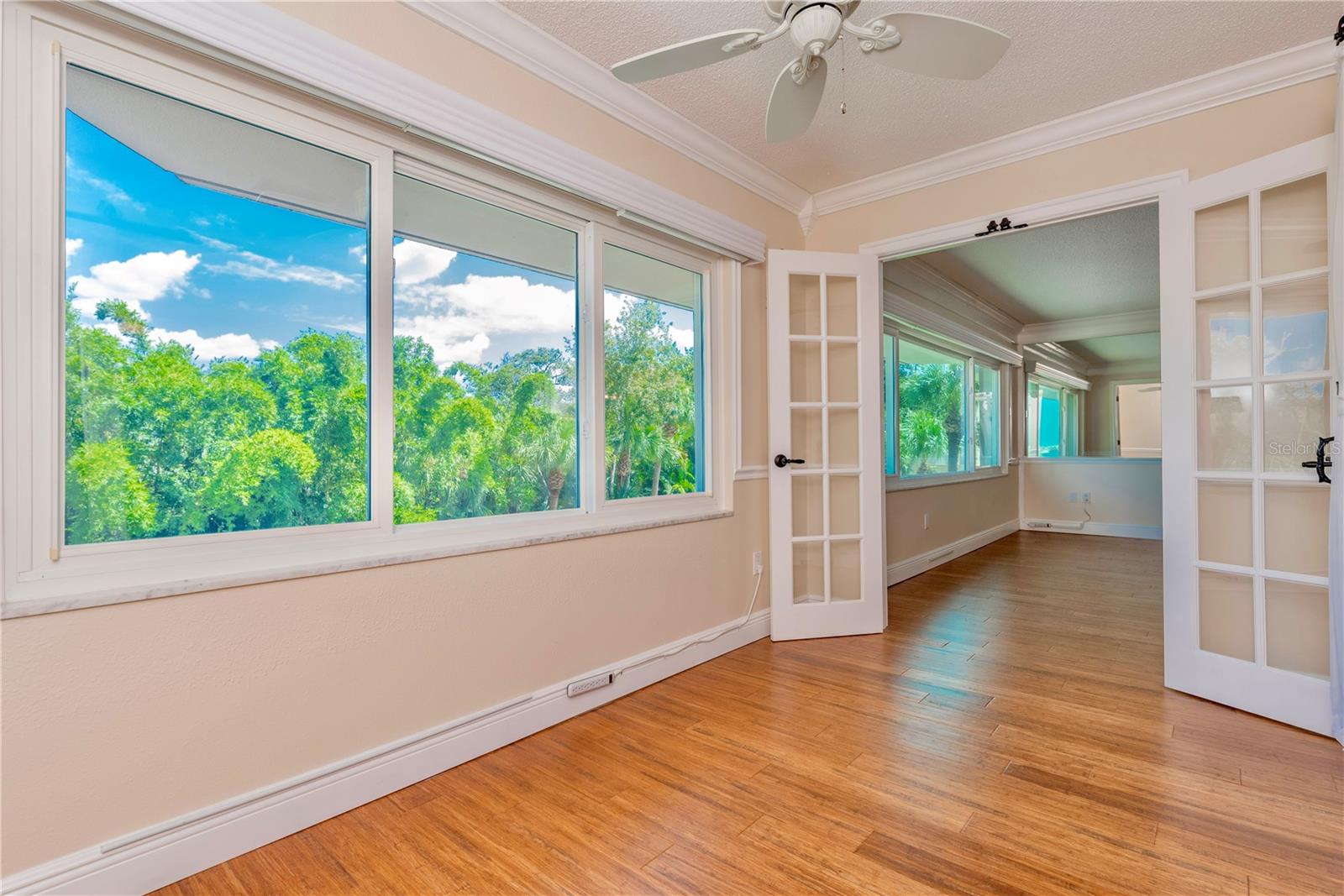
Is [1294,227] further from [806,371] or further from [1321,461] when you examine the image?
[806,371]

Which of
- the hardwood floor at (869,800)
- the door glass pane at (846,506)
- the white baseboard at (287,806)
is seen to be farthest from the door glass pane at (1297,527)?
the white baseboard at (287,806)

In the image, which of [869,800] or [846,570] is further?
[846,570]

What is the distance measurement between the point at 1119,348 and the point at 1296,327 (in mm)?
7685

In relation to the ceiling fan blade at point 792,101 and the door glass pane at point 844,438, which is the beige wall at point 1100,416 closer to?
the door glass pane at point 844,438

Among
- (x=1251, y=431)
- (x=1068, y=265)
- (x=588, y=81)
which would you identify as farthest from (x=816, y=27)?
(x=1068, y=265)

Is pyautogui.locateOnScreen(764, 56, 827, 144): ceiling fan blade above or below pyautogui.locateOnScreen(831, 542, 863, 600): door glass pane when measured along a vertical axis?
above

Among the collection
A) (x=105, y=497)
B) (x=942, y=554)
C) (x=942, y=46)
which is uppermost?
(x=942, y=46)

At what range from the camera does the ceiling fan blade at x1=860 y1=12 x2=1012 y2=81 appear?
61.4 inches

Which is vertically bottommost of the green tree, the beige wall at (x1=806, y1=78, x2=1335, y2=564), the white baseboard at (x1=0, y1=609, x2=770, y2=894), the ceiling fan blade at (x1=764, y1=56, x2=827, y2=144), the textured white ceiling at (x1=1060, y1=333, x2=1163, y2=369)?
the white baseboard at (x1=0, y1=609, x2=770, y2=894)

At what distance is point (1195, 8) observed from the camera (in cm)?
215

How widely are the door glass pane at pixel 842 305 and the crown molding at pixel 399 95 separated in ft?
3.58

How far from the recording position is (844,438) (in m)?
3.51

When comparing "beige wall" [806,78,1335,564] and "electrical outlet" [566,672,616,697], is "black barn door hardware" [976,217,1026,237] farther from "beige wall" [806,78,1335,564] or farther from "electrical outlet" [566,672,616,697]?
"electrical outlet" [566,672,616,697]

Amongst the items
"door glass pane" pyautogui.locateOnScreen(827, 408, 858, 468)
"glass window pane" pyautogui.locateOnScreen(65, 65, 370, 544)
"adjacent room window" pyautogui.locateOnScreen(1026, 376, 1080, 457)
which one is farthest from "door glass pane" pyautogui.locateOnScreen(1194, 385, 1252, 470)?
"adjacent room window" pyautogui.locateOnScreen(1026, 376, 1080, 457)
